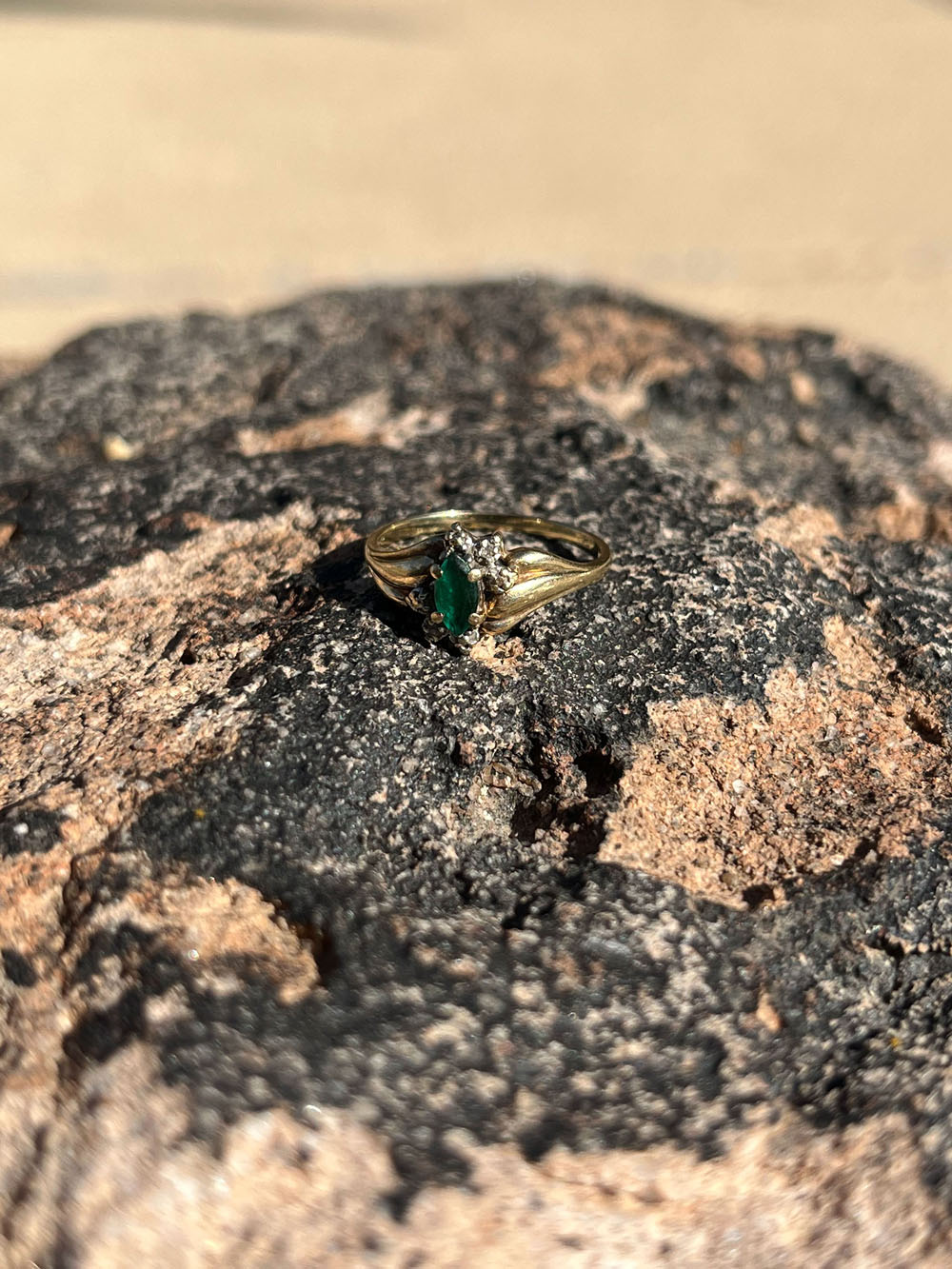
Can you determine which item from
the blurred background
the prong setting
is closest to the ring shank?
the prong setting

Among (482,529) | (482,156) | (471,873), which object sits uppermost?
(482,529)

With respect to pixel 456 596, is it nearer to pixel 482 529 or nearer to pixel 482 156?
pixel 482 529

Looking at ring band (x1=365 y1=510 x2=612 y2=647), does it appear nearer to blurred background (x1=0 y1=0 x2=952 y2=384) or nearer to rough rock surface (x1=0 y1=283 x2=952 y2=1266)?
rough rock surface (x1=0 y1=283 x2=952 y2=1266)

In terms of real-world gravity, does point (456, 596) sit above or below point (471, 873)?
above

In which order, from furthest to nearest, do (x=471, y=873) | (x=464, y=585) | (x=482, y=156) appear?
(x=482, y=156) → (x=464, y=585) → (x=471, y=873)

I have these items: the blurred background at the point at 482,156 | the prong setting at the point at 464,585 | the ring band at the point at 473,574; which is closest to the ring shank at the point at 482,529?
the ring band at the point at 473,574

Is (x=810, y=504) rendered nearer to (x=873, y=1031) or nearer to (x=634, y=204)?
(x=873, y=1031)

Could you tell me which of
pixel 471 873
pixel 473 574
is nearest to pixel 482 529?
pixel 473 574
